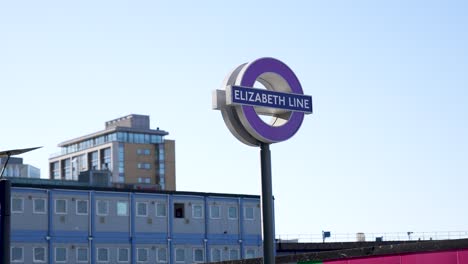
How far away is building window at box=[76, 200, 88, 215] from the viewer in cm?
7950

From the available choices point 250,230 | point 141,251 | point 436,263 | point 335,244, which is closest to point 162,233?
point 141,251

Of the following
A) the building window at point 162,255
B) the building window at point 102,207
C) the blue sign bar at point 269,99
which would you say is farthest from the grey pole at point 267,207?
the building window at point 162,255

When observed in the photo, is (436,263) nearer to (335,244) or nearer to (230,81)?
(230,81)

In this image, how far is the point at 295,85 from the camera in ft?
70.7

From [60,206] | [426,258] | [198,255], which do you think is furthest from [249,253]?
[426,258]

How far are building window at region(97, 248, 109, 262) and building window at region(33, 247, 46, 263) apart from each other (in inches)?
204

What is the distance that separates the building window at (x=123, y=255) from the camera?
8150 cm

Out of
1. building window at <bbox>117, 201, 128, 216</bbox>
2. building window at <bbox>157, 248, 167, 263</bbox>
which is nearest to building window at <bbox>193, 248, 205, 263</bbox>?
building window at <bbox>157, 248, 167, 263</bbox>

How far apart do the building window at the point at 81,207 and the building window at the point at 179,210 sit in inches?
365

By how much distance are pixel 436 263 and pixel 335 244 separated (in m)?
72.8

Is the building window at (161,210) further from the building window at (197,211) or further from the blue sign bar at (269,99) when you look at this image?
the blue sign bar at (269,99)

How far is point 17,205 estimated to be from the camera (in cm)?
7525

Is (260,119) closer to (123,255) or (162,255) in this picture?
(123,255)

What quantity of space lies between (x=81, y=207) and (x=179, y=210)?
33.8 ft
